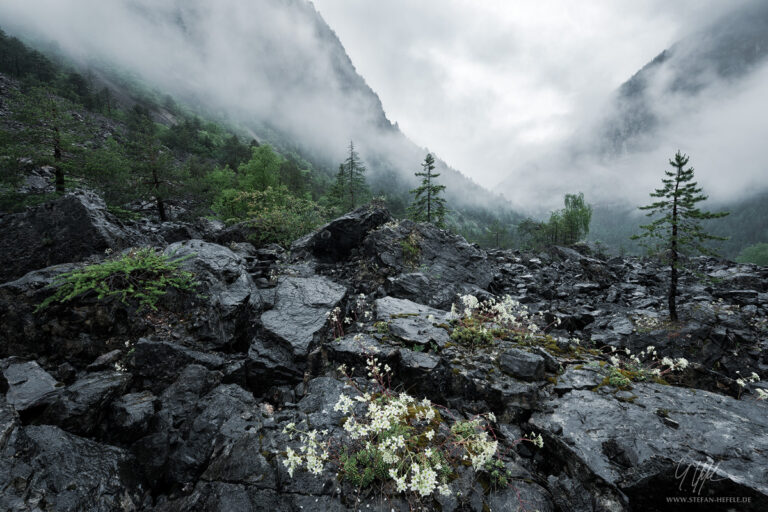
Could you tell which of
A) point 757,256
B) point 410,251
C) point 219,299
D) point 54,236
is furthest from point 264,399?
point 757,256

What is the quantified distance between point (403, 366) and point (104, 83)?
458ft

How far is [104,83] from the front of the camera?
92.6m

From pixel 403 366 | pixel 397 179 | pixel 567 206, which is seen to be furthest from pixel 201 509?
pixel 397 179

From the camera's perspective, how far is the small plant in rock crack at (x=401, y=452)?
3697 mm

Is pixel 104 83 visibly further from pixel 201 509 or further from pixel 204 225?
pixel 201 509

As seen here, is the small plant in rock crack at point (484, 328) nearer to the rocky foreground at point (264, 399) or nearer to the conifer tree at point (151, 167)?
the rocky foreground at point (264, 399)

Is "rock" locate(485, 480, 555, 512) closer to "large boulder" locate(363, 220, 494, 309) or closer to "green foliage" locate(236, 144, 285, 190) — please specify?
"large boulder" locate(363, 220, 494, 309)

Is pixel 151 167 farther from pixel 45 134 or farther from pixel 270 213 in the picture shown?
pixel 270 213

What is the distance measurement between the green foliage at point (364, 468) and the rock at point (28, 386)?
5487 millimetres

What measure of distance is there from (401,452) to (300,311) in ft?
16.7

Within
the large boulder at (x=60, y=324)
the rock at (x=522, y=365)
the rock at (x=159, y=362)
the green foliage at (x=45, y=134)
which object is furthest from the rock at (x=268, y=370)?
the green foliage at (x=45, y=134)

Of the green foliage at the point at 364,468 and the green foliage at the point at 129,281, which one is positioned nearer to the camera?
the green foliage at the point at 364,468

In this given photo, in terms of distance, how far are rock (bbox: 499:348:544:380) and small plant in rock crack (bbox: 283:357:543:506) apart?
47.9 inches

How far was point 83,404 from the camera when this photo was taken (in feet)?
16.6
